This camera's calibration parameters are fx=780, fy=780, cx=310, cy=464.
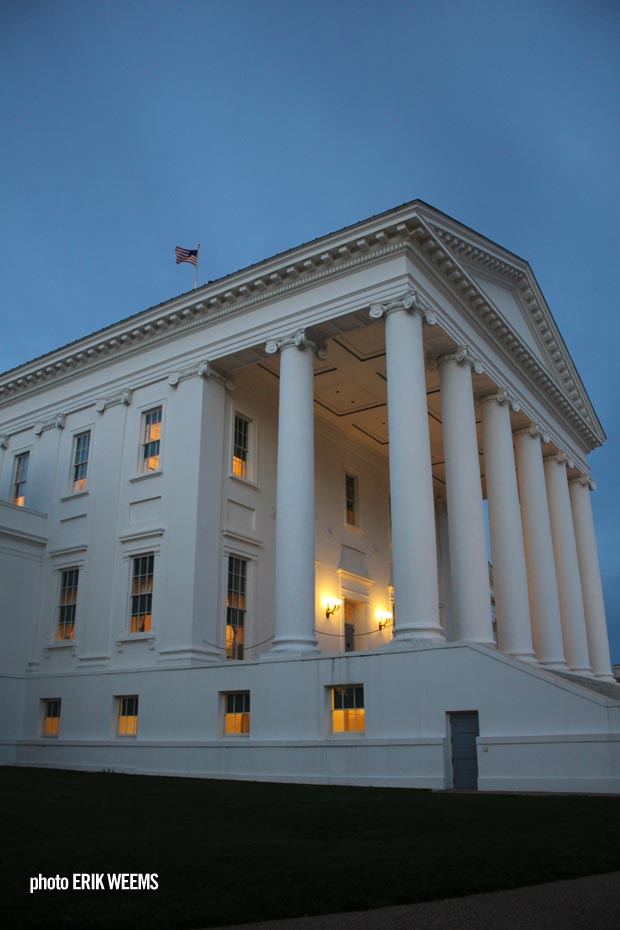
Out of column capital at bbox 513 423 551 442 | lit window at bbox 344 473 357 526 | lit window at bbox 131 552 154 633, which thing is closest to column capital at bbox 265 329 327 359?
lit window at bbox 131 552 154 633

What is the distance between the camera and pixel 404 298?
20188 millimetres

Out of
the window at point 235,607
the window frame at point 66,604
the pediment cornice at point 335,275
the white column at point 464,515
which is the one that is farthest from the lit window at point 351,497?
the window frame at point 66,604

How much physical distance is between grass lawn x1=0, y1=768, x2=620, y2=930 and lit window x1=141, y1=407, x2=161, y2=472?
40.8 feet

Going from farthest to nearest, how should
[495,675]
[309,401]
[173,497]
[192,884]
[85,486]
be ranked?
[85,486]
[173,497]
[309,401]
[495,675]
[192,884]

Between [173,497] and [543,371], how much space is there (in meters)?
14.3

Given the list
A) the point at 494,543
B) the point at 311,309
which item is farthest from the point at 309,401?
the point at 494,543

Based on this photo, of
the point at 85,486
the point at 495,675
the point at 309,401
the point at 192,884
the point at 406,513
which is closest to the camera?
the point at 192,884

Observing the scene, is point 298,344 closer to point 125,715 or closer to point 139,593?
point 139,593

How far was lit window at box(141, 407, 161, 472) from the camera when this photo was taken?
2494 centimetres

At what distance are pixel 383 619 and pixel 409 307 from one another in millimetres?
14930

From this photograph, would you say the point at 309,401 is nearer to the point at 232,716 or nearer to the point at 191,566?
the point at 191,566

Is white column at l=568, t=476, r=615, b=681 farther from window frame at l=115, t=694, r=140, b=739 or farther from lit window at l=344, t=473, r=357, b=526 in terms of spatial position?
window frame at l=115, t=694, r=140, b=739

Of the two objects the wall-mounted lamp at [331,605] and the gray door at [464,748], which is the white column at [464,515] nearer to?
the gray door at [464,748]

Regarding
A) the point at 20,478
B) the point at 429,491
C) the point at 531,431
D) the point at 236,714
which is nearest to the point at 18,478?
the point at 20,478
